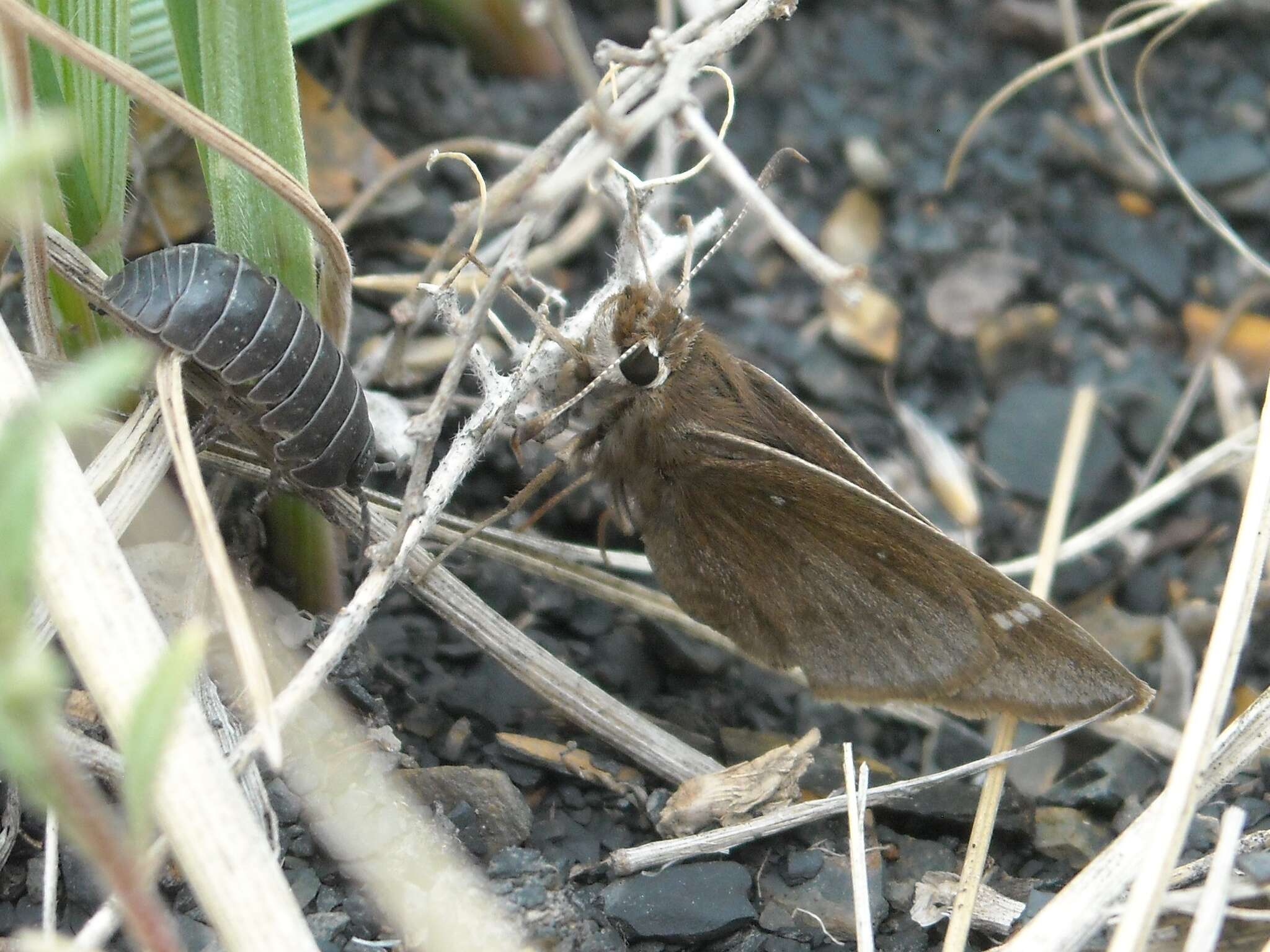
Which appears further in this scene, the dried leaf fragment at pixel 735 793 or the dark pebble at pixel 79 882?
the dried leaf fragment at pixel 735 793

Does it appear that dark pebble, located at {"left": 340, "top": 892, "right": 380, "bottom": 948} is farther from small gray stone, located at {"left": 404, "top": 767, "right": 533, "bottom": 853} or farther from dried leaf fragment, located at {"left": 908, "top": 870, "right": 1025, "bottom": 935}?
dried leaf fragment, located at {"left": 908, "top": 870, "right": 1025, "bottom": 935}

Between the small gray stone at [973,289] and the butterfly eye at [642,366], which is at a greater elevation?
the butterfly eye at [642,366]

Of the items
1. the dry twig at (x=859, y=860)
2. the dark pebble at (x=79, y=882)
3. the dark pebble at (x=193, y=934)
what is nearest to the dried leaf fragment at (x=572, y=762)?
the dry twig at (x=859, y=860)

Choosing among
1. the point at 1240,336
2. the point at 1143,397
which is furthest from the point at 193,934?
the point at 1240,336

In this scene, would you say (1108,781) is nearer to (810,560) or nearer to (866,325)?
(810,560)

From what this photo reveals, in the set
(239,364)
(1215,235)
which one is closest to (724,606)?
(239,364)

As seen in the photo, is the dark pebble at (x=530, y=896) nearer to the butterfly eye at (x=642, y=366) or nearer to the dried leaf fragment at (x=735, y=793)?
the dried leaf fragment at (x=735, y=793)

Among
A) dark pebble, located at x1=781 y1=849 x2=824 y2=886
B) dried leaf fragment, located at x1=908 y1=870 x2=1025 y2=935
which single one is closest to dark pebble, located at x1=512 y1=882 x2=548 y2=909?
dark pebble, located at x1=781 y1=849 x2=824 y2=886
